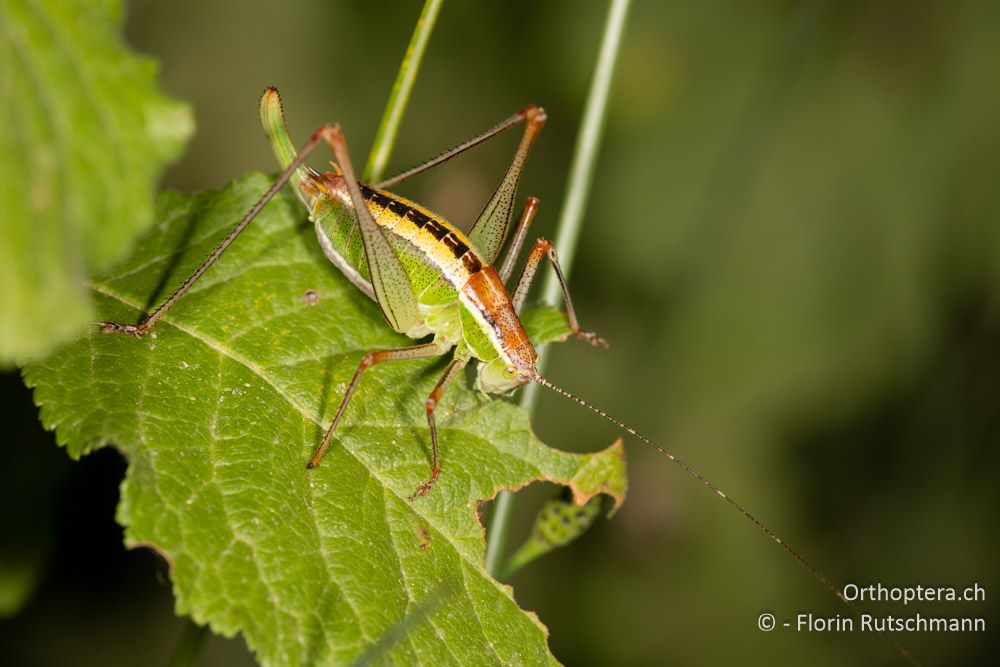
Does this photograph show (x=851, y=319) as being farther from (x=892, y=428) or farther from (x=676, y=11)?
(x=676, y=11)

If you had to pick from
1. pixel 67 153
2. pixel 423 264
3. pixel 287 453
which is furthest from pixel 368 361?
pixel 67 153

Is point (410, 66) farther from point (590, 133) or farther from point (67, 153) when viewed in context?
point (67, 153)

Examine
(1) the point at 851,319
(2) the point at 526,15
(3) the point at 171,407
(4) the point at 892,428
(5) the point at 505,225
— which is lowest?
(4) the point at 892,428


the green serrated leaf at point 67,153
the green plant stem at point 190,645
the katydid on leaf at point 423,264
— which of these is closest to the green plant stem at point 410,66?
the katydid on leaf at point 423,264

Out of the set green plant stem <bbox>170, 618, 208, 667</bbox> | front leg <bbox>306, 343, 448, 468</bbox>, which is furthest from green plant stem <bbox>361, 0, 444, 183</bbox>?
green plant stem <bbox>170, 618, 208, 667</bbox>

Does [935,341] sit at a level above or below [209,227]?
below

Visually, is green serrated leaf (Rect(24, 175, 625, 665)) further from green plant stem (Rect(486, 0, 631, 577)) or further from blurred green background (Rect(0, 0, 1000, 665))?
blurred green background (Rect(0, 0, 1000, 665))

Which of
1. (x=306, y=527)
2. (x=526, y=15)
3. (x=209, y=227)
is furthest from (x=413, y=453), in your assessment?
(x=526, y=15)
